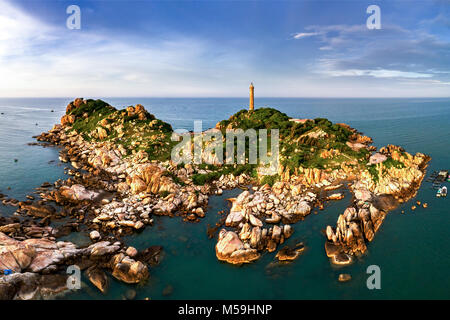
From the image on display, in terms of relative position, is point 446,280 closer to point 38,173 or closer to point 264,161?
point 264,161

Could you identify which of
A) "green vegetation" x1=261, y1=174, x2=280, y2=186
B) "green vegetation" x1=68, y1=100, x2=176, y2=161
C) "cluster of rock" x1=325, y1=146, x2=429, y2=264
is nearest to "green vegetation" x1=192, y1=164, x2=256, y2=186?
"green vegetation" x1=261, y1=174, x2=280, y2=186

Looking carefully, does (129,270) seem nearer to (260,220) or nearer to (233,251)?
(233,251)

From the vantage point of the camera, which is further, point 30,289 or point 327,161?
point 327,161

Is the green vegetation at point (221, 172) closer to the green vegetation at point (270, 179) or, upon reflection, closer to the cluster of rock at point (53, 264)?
the green vegetation at point (270, 179)

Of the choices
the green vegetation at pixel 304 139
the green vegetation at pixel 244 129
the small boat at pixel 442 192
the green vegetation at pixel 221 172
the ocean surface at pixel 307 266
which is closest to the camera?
the ocean surface at pixel 307 266

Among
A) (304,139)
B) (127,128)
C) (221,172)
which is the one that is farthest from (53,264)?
(304,139)

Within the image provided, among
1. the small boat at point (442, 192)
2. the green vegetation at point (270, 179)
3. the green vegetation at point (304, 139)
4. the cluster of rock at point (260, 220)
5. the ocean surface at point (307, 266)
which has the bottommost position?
the ocean surface at point (307, 266)

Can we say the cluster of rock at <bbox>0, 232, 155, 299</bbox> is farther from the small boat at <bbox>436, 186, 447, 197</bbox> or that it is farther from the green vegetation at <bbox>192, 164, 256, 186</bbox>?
the small boat at <bbox>436, 186, 447, 197</bbox>

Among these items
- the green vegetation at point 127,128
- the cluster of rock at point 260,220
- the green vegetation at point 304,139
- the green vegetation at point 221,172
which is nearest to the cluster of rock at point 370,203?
the cluster of rock at point 260,220
